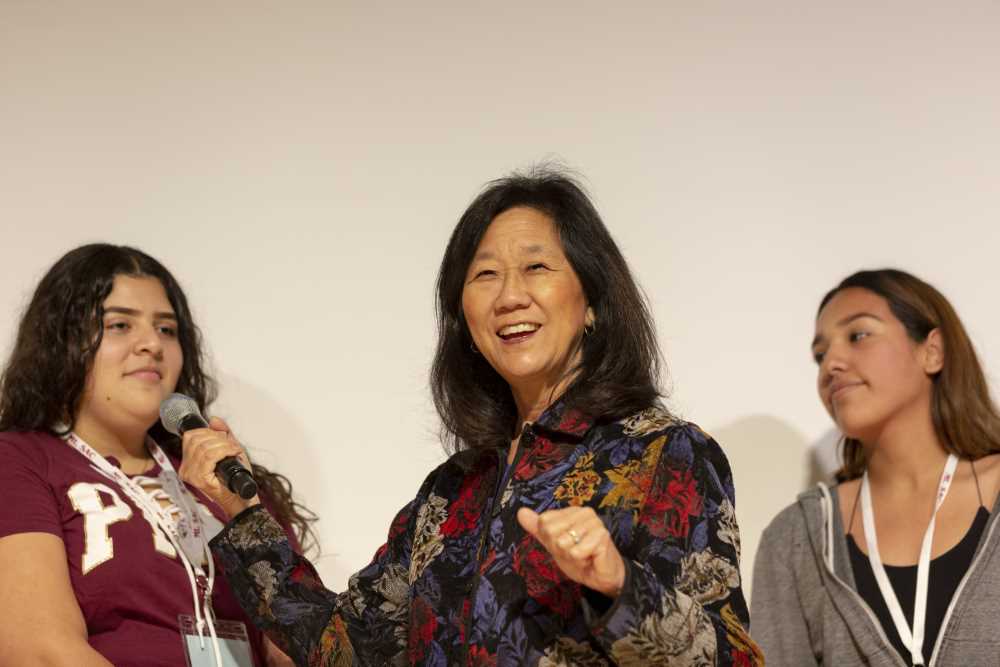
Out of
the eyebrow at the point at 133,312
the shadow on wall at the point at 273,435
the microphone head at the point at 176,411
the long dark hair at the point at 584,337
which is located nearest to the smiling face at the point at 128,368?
the eyebrow at the point at 133,312

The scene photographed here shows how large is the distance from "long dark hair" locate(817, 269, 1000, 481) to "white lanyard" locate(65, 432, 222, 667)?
170cm

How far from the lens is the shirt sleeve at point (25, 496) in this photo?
7.05 ft

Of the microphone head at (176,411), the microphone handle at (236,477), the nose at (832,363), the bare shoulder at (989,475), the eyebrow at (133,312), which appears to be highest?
the nose at (832,363)

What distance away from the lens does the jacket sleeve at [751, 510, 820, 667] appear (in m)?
2.73

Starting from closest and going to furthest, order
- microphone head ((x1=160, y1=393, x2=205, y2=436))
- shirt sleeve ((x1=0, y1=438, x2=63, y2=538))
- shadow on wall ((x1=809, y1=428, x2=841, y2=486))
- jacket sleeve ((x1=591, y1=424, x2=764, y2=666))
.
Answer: jacket sleeve ((x1=591, y1=424, x2=764, y2=666)), shirt sleeve ((x1=0, y1=438, x2=63, y2=538)), microphone head ((x1=160, y1=393, x2=205, y2=436)), shadow on wall ((x1=809, y1=428, x2=841, y2=486))

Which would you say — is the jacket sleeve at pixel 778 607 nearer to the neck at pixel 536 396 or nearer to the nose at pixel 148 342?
the neck at pixel 536 396

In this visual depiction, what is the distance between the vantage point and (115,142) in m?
3.08

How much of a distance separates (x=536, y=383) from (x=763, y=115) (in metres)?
1.61

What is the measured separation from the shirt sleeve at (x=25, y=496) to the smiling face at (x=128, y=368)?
0.57 ft

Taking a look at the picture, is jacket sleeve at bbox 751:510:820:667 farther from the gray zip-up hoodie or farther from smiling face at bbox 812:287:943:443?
smiling face at bbox 812:287:943:443

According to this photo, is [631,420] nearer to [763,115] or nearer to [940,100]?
[763,115]

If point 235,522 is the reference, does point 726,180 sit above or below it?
above

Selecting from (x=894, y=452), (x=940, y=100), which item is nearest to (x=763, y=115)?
(x=940, y=100)

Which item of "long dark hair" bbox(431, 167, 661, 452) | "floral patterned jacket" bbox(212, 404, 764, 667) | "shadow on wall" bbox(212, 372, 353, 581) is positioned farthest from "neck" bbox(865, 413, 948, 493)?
"shadow on wall" bbox(212, 372, 353, 581)
